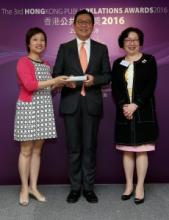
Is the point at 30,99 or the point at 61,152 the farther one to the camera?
the point at 61,152

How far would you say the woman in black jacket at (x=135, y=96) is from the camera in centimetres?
329

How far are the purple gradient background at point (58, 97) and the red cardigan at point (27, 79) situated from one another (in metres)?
0.72


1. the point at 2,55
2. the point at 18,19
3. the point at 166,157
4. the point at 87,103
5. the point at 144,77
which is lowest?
the point at 166,157

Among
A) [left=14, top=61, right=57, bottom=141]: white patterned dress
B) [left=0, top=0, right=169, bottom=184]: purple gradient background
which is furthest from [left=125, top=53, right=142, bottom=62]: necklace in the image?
[left=14, top=61, right=57, bottom=141]: white patterned dress

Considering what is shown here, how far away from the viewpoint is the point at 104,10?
387 centimetres

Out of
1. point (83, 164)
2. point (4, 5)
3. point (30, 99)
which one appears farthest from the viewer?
point (4, 5)

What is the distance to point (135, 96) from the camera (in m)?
3.29

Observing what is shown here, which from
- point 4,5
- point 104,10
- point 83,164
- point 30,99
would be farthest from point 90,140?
point 4,5

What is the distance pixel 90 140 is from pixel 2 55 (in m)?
1.29

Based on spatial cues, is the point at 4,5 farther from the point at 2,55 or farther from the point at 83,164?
the point at 83,164

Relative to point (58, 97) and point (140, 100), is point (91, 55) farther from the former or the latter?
point (58, 97)

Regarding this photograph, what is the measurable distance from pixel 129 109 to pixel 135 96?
0.13m

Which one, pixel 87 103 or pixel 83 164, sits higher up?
pixel 87 103

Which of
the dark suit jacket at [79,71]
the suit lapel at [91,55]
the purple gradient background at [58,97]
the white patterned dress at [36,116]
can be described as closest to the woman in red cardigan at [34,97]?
the white patterned dress at [36,116]
